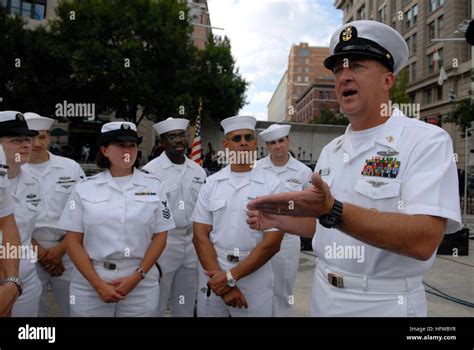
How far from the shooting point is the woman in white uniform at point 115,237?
8.32 feet

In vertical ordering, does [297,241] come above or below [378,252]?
below

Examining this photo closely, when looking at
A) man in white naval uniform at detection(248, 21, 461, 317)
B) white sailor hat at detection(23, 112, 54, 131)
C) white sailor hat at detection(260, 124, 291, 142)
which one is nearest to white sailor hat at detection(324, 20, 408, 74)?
man in white naval uniform at detection(248, 21, 461, 317)

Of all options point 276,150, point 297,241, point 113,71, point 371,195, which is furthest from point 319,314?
point 113,71

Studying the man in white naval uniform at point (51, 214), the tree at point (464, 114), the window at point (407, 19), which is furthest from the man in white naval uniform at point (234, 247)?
the window at point (407, 19)

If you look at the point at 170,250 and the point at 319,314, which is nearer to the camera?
the point at 319,314

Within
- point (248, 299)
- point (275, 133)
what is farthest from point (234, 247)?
point (275, 133)

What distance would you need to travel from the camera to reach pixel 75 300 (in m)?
2.57

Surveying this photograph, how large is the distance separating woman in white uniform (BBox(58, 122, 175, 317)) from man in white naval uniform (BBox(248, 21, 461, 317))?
1.28 m

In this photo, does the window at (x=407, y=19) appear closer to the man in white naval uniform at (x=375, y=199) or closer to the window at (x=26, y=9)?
the window at (x=26, y=9)

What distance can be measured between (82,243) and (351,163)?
1.88m

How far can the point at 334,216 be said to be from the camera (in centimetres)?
121

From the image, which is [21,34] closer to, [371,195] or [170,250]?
[170,250]

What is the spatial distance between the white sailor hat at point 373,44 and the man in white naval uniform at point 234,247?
1.48 m

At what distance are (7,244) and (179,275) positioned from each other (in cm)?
183
